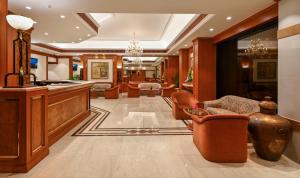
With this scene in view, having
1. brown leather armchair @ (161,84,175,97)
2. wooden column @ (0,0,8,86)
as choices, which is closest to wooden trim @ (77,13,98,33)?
wooden column @ (0,0,8,86)

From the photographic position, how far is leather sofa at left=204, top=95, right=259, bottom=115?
199 inches

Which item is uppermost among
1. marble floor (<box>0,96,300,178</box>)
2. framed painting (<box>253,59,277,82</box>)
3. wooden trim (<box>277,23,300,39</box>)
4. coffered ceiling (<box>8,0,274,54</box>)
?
coffered ceiling (<box>8,0,274,54</box>)

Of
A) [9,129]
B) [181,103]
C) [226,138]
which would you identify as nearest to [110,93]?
[181,103]

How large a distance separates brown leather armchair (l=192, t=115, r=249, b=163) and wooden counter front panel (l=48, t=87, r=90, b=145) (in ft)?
10.0

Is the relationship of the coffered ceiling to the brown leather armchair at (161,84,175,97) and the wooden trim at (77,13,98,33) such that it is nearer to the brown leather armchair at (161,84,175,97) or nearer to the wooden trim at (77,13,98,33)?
the wooden trim at (77,13,98,33)

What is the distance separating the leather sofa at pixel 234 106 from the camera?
5062 mm

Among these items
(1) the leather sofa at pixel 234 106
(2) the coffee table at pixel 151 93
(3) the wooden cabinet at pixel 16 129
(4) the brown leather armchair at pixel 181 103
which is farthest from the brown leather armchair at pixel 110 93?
(3) the wooden cabinet at pixel 16 129

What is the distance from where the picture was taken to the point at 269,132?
11.4 ft

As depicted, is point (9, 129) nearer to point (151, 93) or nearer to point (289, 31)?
point (289, 31)

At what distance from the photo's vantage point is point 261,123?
358 cm

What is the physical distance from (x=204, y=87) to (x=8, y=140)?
6824mm

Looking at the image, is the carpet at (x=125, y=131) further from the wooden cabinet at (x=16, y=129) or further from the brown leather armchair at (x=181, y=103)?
the wooden cabinet at (x=16, y=129)

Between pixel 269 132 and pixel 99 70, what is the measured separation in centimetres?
1274

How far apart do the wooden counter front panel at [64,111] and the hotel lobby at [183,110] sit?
29mm
